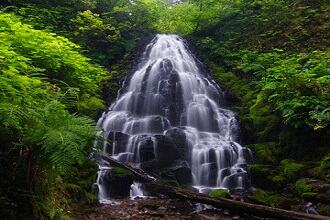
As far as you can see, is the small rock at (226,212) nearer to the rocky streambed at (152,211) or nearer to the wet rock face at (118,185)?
the rocky streambed at (152,211)

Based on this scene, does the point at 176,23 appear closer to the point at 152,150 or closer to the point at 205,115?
the point at 205,115

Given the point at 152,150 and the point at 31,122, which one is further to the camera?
the point at 152,150

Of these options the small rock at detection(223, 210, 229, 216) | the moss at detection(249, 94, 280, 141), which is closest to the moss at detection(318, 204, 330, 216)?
the small rock at detection(223, 210, 229, 216)

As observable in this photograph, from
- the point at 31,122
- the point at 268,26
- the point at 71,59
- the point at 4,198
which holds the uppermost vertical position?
the point at 268,26

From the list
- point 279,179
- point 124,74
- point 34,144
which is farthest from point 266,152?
point 124,74

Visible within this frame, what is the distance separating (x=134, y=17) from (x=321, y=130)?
13004 mm

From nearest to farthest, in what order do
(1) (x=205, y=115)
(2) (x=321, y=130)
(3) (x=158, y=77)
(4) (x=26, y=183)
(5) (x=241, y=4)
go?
(4) (x=26, y=183) < (2) (x=321, y=130) < (1) (x=205, y=115) < (3) (x=158, y=77) < (5) (x=241, y=4)

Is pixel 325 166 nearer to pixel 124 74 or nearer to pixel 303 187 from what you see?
pixel 303 187

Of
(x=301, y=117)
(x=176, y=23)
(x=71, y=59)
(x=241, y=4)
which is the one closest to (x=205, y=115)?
(x=301, y=117)

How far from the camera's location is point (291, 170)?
26.8ft

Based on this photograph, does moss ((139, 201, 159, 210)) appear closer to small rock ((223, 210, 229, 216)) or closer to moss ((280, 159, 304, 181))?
small rock ((223, 210, 229, 216))

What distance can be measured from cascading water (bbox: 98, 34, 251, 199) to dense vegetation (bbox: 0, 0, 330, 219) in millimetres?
645

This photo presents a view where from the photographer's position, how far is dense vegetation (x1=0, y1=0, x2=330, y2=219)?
385cm

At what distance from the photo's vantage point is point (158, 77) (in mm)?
14828
